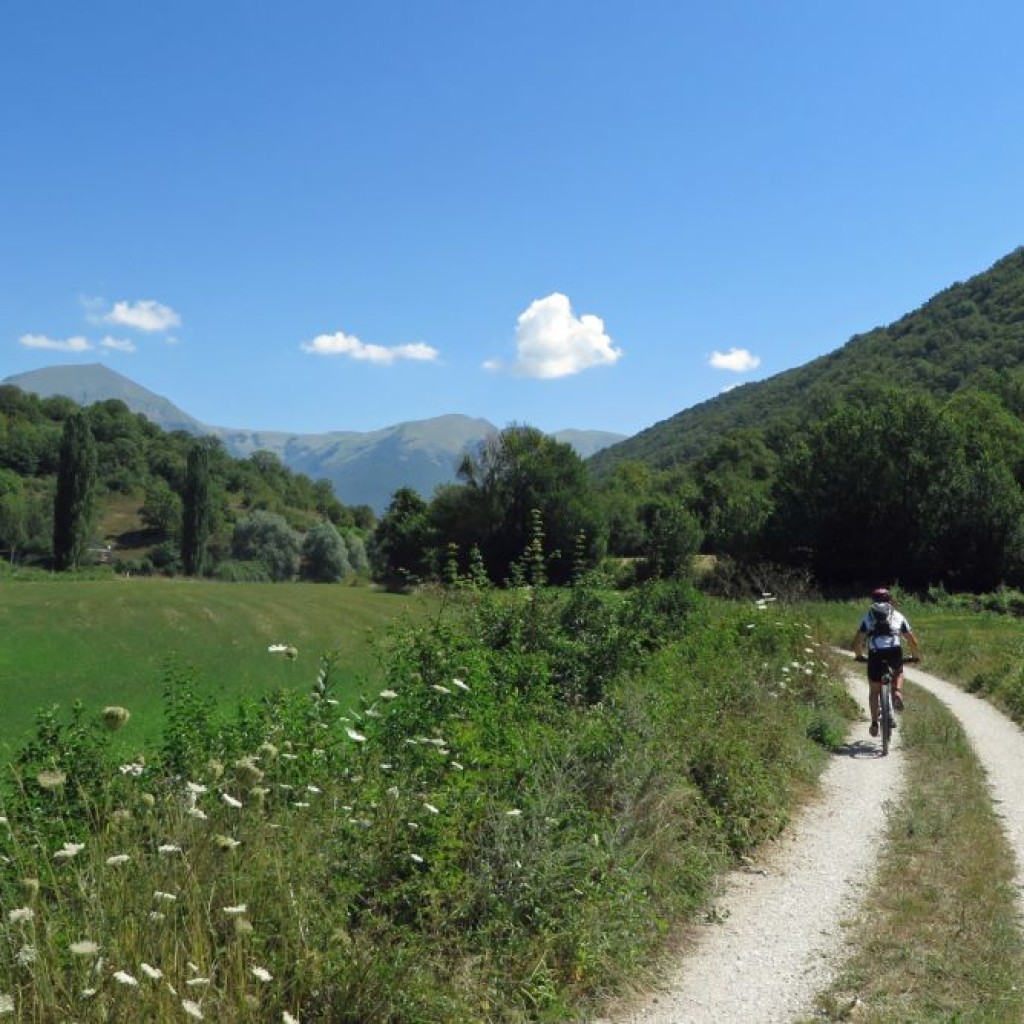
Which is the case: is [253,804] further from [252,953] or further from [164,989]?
[164,989]

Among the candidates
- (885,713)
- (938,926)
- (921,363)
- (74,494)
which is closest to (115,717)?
(938,926)

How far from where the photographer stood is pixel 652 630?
13.5 metres

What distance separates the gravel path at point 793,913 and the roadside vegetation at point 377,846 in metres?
0.25

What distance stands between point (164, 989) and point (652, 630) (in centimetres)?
1075

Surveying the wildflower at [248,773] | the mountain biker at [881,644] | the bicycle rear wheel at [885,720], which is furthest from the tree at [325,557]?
the wildflower at [248,773]

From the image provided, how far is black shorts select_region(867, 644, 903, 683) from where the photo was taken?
12.4 meters

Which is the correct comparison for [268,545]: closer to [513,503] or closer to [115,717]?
[513,503]

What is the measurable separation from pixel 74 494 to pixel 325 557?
107 feet

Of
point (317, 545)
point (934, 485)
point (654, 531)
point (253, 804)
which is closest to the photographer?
point (253, 804)

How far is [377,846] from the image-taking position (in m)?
4.81

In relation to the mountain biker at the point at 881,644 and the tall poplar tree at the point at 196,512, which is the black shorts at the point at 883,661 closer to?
the mountain biker at the point at 881,644

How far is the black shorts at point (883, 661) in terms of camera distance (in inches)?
487

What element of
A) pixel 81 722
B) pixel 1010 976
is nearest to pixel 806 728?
pixel 1010 976

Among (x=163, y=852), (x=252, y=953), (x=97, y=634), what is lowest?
(x=97, y=634)
